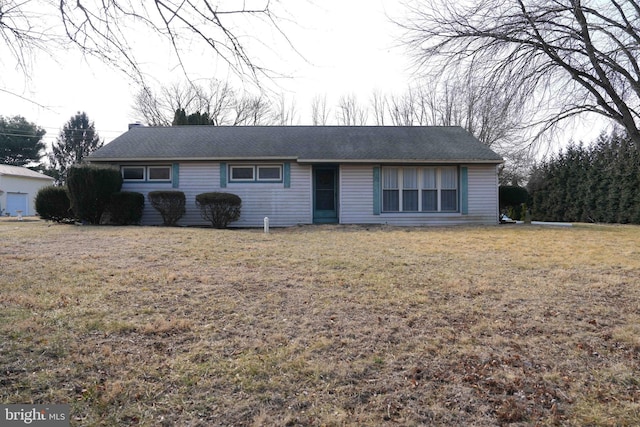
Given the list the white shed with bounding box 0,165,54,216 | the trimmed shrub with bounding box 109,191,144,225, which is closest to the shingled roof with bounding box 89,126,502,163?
Result: the trimmed shrub with bounding box 109,191,144,225

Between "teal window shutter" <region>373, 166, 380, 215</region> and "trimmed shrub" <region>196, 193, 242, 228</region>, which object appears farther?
"teal window shutter" <region>373, 166, 380, 215</region>

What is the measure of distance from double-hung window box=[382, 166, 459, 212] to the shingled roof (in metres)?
0.68

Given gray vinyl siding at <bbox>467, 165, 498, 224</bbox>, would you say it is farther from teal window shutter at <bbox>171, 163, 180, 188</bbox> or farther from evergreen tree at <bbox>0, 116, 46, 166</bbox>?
evergreen tree at <bbox>0, 116, 46, 166</bbox>

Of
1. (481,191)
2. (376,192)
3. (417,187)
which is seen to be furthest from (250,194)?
(481,191)

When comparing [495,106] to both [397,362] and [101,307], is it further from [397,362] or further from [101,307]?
[101,307]

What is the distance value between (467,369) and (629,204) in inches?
771

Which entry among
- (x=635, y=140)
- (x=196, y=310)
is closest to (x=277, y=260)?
(x=196, y=310)

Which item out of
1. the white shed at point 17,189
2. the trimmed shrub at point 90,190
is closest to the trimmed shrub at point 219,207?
the trimmed shrub at point 90,190

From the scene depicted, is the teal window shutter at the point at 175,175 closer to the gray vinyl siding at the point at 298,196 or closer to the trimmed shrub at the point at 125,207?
the gray vinyl siding at the point at 298,196

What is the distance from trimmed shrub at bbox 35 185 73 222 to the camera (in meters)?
13.8

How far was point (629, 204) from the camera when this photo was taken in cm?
1748

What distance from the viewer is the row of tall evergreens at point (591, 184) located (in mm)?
17359

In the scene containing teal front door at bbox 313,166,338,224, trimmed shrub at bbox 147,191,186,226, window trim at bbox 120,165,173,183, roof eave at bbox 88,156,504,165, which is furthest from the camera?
teal front door at bbox 313,166,338,224

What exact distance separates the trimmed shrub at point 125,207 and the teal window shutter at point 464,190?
1211cm
